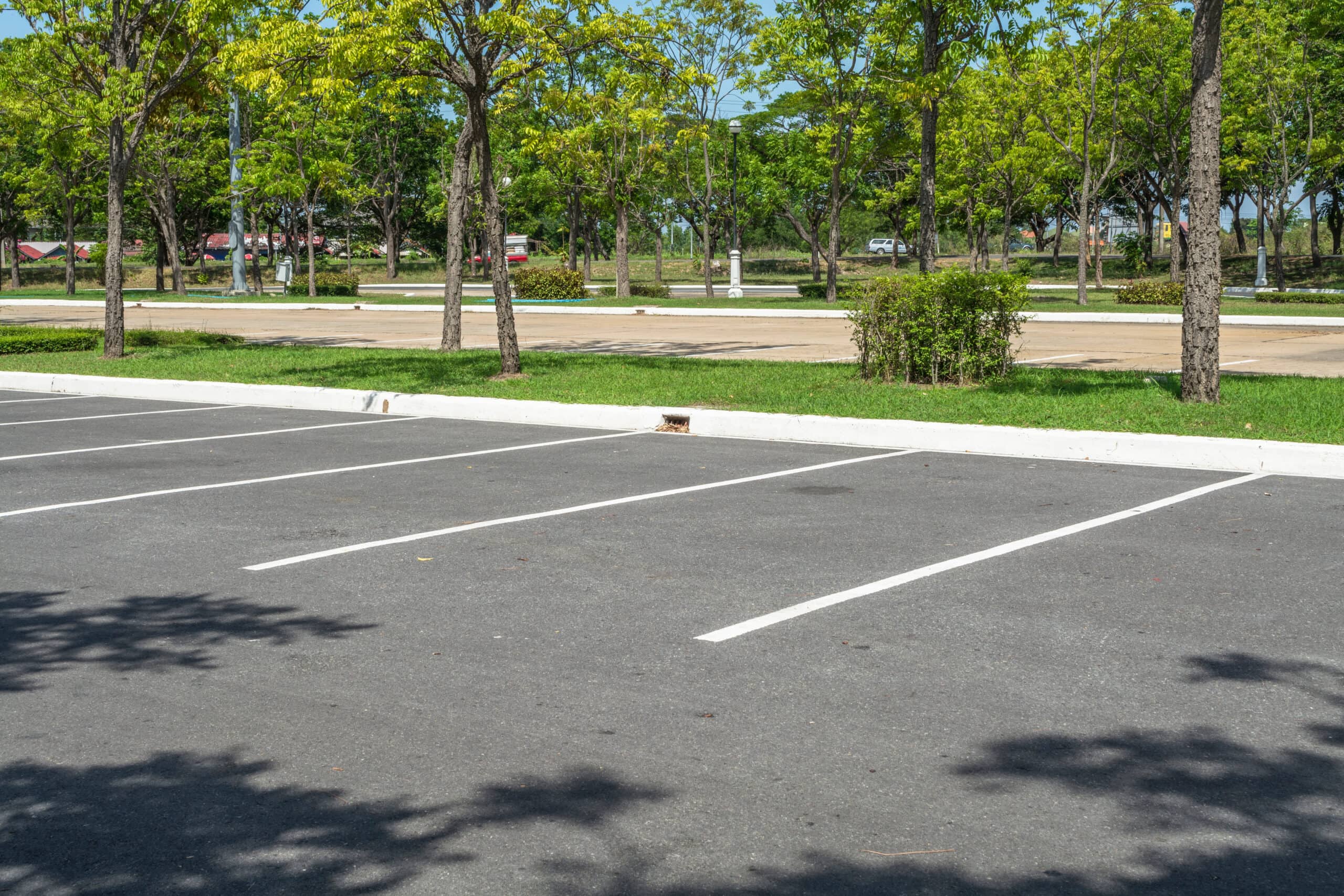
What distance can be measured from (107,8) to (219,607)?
649 inches

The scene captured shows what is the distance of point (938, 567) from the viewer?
678 centimetres

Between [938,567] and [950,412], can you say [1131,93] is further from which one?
[938,567]

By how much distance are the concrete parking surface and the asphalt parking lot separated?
1043 cm

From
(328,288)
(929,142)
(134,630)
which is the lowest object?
(134,630)

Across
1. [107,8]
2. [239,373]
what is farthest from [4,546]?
[107,8]

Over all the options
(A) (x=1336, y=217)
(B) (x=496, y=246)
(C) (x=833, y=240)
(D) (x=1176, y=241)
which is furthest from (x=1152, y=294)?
(A) (x=1336, y=217)

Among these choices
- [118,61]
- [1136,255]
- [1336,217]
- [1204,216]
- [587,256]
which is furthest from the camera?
[1336,217]

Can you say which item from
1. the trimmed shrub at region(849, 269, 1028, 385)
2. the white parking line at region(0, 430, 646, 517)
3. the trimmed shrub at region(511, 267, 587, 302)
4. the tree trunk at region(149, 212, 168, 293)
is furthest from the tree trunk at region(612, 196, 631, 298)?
the white parking line at region(0, 430, 646, 517)

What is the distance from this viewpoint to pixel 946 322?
555 inches

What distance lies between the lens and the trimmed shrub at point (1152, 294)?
33219 millimetres

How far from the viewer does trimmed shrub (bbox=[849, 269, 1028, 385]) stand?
14109 mm

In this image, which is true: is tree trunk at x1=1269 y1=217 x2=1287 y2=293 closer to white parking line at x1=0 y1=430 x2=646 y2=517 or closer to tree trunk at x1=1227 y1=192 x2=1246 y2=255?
tree trunk at x1=1227 y1=192 x2=1246 y2=255

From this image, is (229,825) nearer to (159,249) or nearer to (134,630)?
(134,630)

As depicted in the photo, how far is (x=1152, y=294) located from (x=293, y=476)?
2863 centimetres
